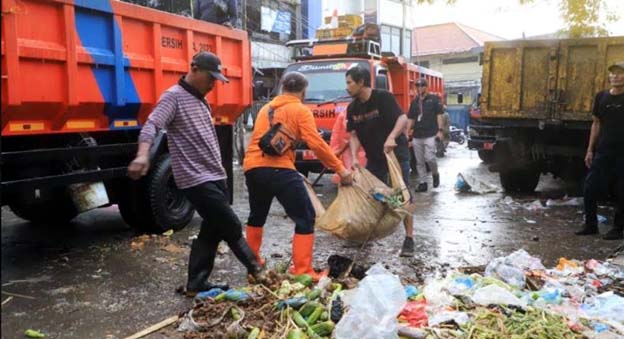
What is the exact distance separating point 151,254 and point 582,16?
6637mm

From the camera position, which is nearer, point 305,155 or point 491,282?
point 491,282

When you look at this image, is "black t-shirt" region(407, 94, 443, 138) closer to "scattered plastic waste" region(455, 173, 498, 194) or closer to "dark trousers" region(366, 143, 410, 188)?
"scattered plastic waste" region(455, 173, 498, 194)

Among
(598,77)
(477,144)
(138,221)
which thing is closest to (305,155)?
(477,144)

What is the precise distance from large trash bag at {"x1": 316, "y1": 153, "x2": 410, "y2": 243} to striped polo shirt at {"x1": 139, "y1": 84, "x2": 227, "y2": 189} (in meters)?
1.37

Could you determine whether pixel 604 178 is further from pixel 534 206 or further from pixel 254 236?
pixel 254 236

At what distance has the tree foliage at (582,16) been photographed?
729 cm

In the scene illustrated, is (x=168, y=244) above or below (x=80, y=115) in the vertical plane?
below

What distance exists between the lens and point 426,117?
9.31 metres

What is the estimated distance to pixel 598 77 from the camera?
7.62 m

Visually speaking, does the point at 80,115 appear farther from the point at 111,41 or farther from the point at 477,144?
the point at 477,144

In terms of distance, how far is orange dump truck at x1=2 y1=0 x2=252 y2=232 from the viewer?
428cm

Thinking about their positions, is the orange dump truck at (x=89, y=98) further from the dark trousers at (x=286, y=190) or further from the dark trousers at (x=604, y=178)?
the dark trousers at (x=604, y=178)

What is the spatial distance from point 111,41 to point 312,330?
10.6 feet

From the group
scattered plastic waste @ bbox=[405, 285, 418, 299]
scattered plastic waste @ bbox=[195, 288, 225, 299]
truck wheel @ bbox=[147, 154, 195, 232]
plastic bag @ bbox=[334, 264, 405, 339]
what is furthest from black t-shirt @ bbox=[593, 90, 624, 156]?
truck wheel @ bbox=[147, 154, 195, 232]
